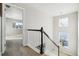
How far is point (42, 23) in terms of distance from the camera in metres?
1.61

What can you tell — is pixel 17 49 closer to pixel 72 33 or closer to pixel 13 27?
pixel 13 27

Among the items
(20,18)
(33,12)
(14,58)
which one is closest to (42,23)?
(33,12)

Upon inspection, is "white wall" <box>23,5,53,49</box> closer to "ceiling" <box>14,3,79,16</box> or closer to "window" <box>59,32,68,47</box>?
"ceiling" <box>14,3,79,16</box>

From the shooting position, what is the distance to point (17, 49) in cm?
161

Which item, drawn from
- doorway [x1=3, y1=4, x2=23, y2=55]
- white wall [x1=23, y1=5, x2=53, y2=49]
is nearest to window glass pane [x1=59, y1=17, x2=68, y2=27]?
white wall [x1=23, y1=5, x2=53, y2=49]

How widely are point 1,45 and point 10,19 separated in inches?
17.7

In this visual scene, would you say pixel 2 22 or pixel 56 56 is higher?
pixel 2 22

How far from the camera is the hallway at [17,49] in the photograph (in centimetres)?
159

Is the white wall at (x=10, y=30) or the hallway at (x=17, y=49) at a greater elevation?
the white wall at (x=10, y=30)

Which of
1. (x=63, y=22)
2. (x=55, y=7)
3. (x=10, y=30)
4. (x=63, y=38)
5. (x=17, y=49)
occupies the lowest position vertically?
(x=17, y=49)

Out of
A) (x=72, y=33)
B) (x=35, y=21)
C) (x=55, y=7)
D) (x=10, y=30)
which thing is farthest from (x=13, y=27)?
(x=72, y=33)

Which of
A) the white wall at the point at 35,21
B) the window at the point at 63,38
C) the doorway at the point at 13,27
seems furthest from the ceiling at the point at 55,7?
the window at the point at 63,38

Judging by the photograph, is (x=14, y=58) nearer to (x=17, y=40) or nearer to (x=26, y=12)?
(x=17, y=40)

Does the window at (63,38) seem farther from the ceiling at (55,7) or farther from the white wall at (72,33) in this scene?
the ceiling at (55,7)
